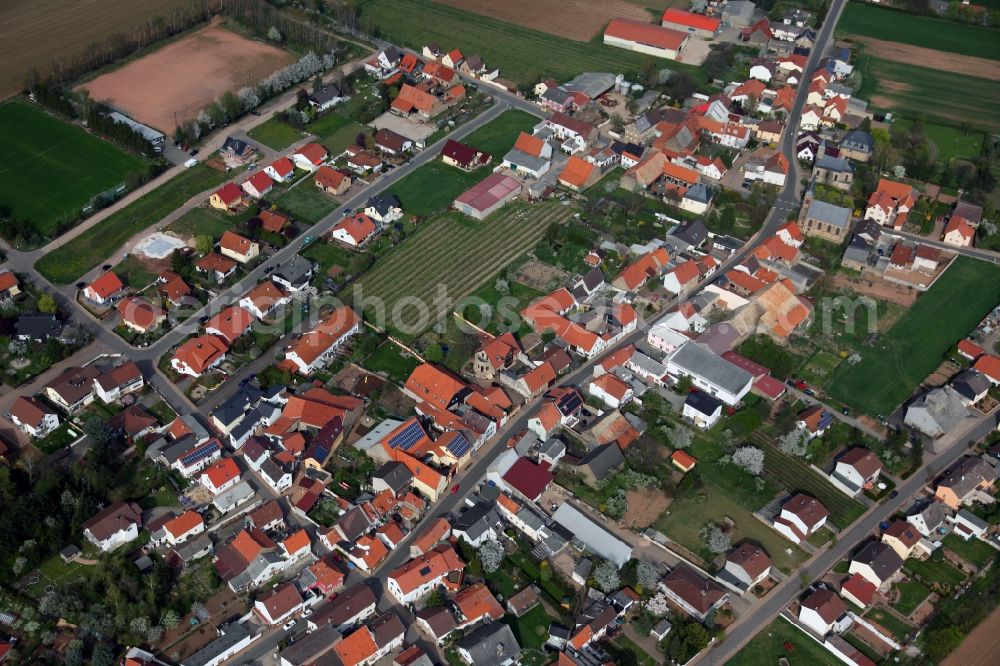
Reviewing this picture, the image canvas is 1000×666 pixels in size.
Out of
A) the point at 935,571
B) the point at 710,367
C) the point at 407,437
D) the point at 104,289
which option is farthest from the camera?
the point at 104,289

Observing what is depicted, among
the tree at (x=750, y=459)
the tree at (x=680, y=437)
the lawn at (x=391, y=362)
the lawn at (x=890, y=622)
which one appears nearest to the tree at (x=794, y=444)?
the tree at (x=750, y=459)

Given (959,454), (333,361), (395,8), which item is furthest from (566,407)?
(395,8)

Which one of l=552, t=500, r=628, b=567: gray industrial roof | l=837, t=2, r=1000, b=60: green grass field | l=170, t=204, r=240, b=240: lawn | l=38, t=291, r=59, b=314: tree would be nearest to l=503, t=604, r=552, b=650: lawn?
l=552, t=500, r=628, b=567: gray industrial roof

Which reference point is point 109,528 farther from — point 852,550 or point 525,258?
point 852,550

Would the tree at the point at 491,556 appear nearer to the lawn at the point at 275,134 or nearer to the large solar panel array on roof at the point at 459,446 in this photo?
the large solar panel array on roof at the point at 459,446

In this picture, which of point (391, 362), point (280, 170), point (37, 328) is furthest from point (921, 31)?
point (37, 328)

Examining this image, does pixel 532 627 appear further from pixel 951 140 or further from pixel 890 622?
pixel 951 140

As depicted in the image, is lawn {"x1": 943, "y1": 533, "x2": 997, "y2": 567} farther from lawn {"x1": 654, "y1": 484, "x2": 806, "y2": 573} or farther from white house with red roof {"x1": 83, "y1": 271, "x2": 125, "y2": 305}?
white house with red roof {"x1": 83, "y1": 271, "x2": 125, "y2": 305}
